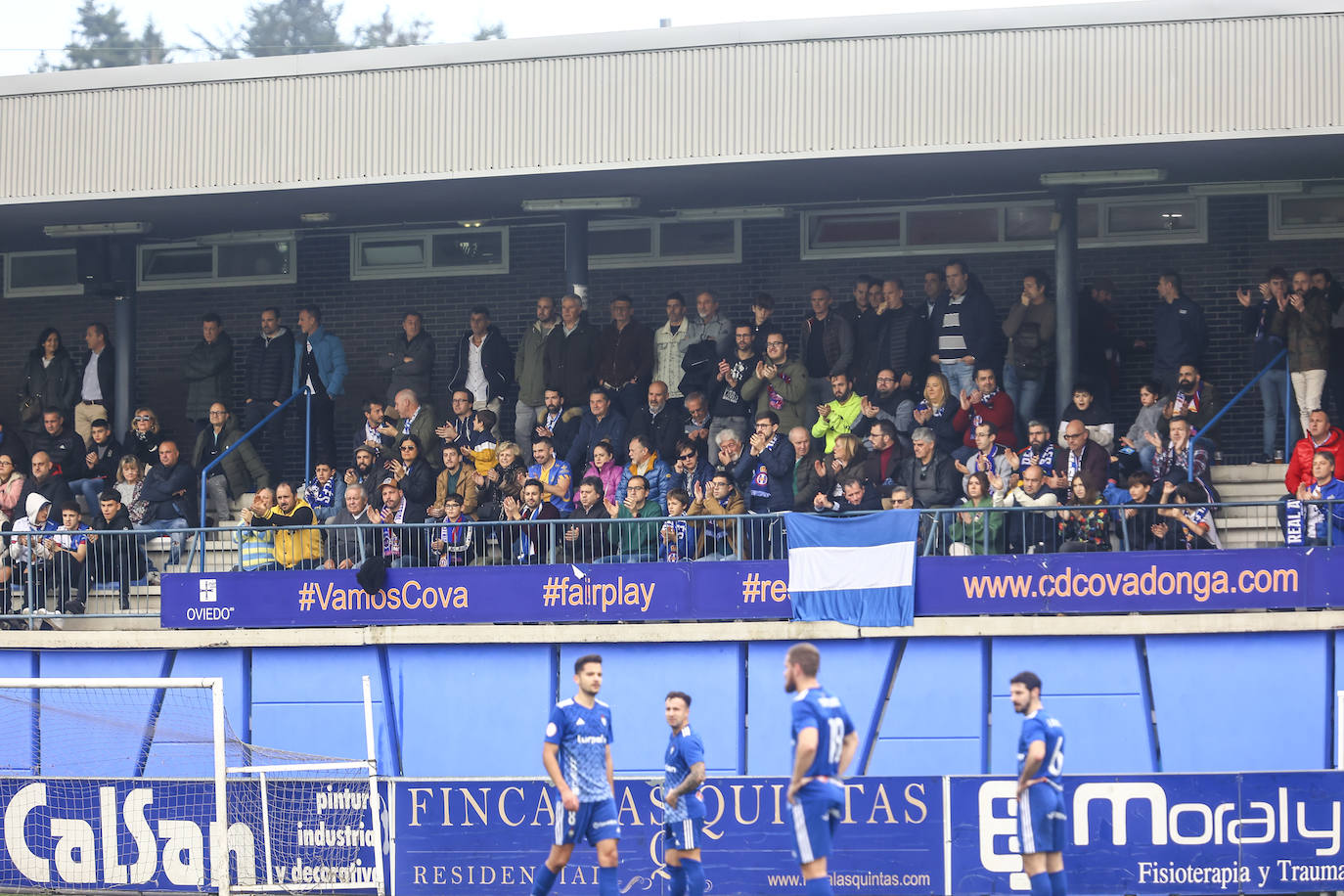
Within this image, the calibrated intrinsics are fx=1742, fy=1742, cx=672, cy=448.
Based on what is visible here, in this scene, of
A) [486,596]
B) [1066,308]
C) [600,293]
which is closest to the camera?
[486,596]

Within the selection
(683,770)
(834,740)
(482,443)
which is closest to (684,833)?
(683,770)

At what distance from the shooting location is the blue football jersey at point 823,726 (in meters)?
10.7

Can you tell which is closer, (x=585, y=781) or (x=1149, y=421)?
(x=585, y=781)

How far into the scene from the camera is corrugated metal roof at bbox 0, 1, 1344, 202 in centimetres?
1714

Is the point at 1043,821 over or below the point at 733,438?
below

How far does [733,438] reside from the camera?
58.9 feet

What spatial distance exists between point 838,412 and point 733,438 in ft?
3.71

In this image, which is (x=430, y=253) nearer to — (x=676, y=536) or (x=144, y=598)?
(x=144, y=598)

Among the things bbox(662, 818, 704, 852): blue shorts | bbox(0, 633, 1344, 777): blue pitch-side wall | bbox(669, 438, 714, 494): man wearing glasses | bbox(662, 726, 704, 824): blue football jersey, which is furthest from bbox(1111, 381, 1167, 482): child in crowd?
bbox(662, 818, 704, 852): blue shorts

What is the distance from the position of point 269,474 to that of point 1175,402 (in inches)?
459

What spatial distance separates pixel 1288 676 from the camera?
1574 centimetres

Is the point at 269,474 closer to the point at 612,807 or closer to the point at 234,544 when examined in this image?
the point at 234,544

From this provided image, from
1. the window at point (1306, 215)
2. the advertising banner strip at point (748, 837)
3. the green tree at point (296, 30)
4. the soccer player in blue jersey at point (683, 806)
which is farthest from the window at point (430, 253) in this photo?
the green tree at point (296, 30)

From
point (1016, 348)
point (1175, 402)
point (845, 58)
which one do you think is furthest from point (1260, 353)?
point (845, 58)
